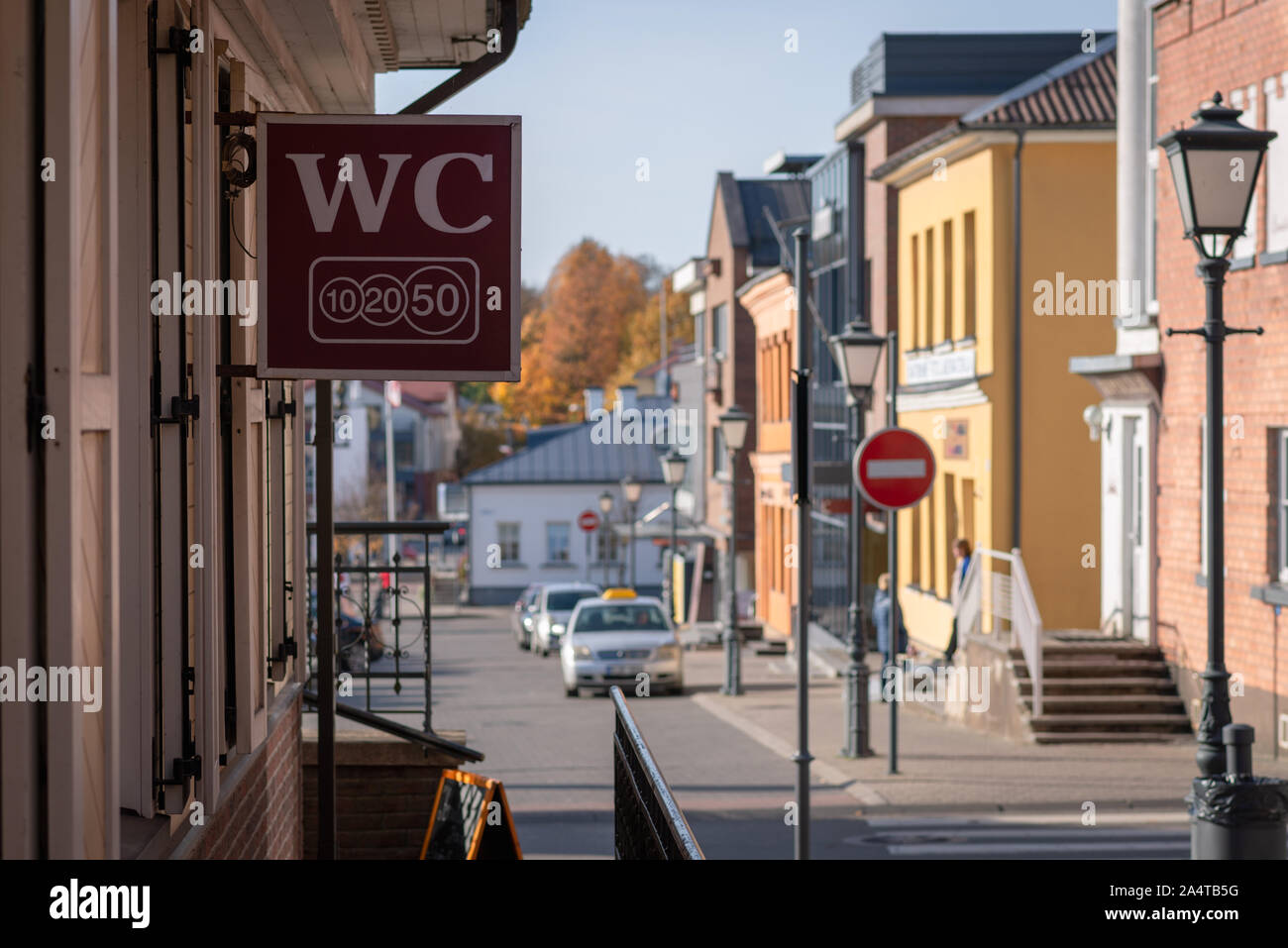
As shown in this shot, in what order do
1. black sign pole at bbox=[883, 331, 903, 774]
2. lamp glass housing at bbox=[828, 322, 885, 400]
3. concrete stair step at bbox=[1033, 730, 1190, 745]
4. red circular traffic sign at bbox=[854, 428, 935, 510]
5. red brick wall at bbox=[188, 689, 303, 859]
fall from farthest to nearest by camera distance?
1. concrete stair step at bbox=[1033, 730, 1190, 745]
2. lamp glass housing at bbox=[828, 322, 885, 400]
3. black sign pole at bbox=[883, 331, 903, 774]
4. red circular traffic sign at bbox=[854, 428, 935, 510]
5. red brick wall at bbox=[188, 689, 303, 859]

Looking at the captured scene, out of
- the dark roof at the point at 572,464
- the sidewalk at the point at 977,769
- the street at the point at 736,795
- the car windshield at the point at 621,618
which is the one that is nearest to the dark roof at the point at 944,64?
the car windshield at the point at 621,618

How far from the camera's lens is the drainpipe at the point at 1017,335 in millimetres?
24375

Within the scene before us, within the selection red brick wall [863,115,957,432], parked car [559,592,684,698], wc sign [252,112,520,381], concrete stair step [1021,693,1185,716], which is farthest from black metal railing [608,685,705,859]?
red brick wall [863,115,957,432]

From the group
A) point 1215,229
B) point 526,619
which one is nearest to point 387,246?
point 1215,229

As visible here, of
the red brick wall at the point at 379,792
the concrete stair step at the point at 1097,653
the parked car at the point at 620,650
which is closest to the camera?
the red brick wall at the point at 379,792

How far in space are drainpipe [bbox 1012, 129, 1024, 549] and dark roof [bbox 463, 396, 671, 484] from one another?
42.0 meters

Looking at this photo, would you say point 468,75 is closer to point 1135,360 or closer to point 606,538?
point 1135,360

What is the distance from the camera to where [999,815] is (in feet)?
47.5

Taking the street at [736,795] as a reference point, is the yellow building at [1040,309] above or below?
above

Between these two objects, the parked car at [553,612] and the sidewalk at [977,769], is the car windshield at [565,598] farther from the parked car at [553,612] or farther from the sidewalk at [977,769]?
the sidewalk at [977,769]

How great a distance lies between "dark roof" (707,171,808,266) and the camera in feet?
167

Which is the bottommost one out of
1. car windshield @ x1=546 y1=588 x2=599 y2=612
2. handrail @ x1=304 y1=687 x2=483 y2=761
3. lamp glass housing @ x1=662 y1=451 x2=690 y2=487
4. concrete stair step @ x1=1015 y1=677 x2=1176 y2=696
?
car windshield @ x1=546 y1=588 x2=599 y2=612

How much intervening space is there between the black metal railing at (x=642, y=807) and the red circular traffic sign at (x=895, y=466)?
31.4ft

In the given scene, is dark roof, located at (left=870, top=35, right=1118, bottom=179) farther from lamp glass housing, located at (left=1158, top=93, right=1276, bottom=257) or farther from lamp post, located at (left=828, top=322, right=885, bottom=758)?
lamp glass housing, located at (left=1158, top=93, right=1276, bottom=257)
